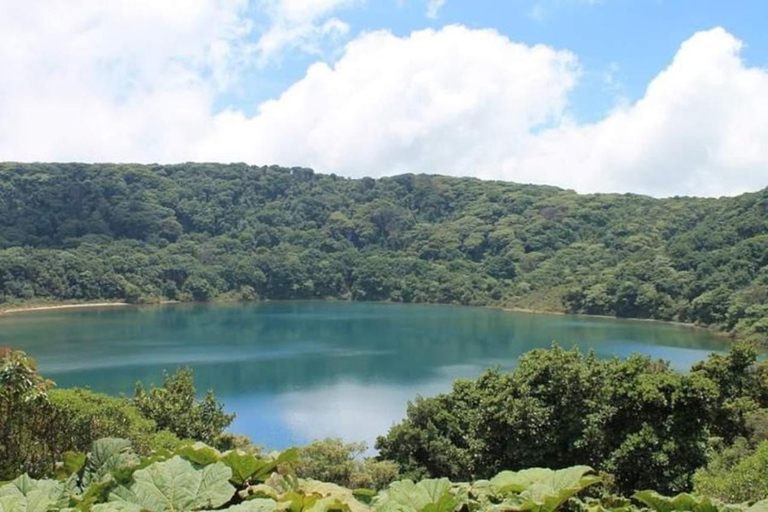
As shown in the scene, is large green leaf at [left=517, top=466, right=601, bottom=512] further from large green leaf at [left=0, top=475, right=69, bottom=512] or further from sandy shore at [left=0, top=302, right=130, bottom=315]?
sandy shore at [left=0, top=302, right=130, bottom=315]

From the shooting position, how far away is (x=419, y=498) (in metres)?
2.40

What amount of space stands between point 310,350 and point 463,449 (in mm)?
40539

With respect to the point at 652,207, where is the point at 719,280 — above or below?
below

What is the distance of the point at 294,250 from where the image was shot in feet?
408

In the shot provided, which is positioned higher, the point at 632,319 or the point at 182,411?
the point at 632,319

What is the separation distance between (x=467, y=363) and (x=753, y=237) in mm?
50323

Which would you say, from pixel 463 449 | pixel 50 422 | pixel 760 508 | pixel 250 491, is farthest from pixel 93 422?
pixel 760 508

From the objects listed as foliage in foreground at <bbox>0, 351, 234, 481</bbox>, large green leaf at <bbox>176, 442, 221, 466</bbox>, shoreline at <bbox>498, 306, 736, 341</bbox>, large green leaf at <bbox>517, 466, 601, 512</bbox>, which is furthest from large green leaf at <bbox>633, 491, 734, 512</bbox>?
shoreline at <bbox>498, 306, 736, 341</bbox>

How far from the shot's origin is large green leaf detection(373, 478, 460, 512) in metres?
2.32

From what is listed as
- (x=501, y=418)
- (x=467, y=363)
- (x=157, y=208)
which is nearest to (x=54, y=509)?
(x=501, y=418)

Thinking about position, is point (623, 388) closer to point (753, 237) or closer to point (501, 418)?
point (501, 418)

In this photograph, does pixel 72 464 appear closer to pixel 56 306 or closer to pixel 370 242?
pixel 56 306

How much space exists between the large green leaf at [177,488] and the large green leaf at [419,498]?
1.79 ft

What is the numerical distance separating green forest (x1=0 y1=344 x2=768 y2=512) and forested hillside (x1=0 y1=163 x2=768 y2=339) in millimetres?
52685
